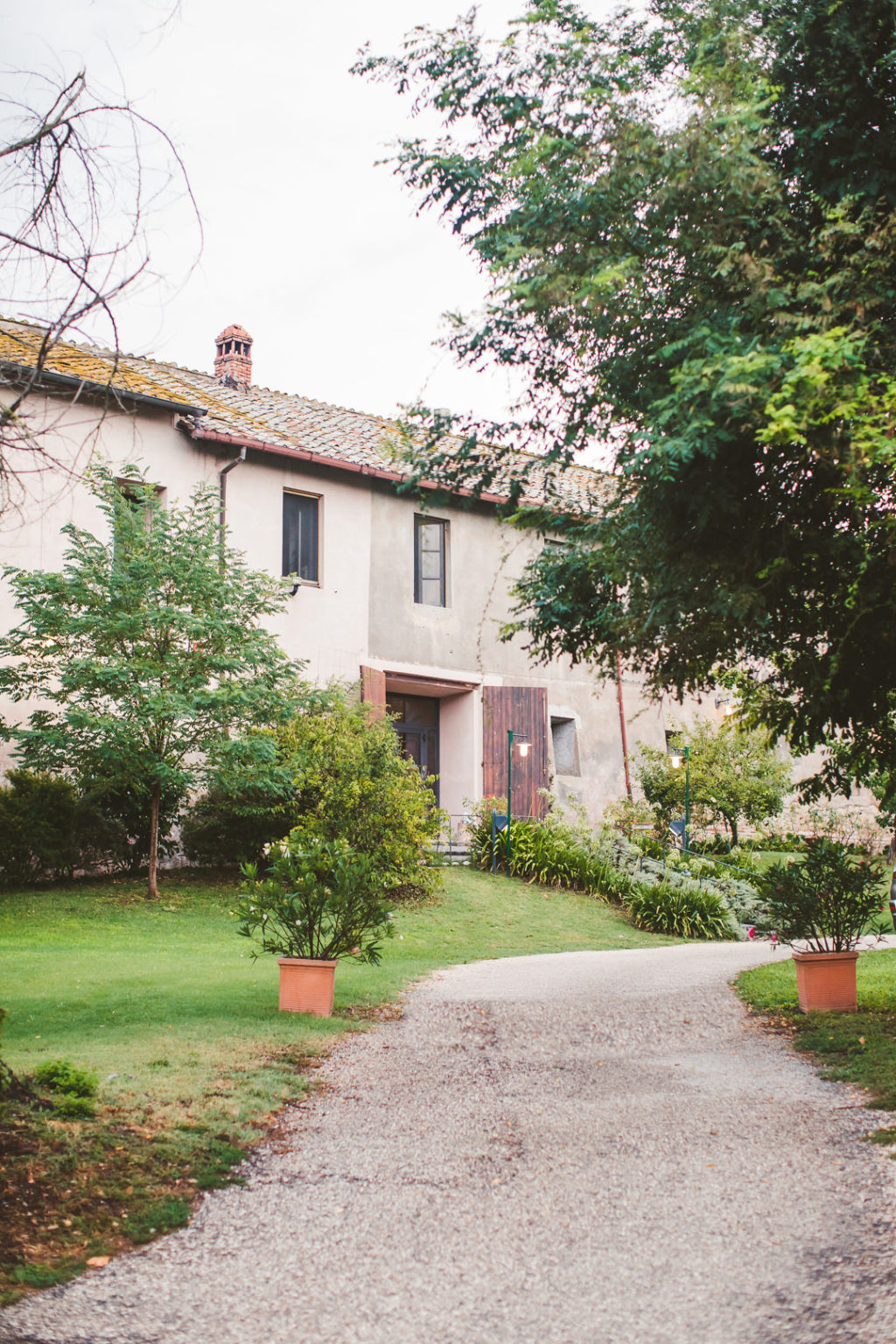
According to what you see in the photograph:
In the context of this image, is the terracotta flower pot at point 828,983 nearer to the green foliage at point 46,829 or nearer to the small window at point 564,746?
the green foliage at point 46,829

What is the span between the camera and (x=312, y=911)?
7.70 meters

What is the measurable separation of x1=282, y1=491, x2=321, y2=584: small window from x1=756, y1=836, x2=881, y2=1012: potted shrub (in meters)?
11.5

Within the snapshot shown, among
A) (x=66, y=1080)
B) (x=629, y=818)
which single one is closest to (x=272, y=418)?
(x=629, y=818)

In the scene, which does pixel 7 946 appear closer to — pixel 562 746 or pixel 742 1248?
pixel 742 1248

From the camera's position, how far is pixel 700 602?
6.28m

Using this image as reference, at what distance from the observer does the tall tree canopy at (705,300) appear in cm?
571

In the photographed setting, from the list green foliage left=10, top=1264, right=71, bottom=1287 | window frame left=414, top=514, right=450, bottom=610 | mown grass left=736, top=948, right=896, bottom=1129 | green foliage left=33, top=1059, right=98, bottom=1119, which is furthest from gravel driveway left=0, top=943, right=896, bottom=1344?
window frame left=414, top=514, right=450, bottom=610

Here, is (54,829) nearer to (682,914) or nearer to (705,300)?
(682,914)

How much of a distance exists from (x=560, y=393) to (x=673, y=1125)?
14.3 ft

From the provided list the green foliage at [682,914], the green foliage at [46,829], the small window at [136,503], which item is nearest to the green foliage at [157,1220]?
the green foliage at [46,829]

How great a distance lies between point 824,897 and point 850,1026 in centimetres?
100

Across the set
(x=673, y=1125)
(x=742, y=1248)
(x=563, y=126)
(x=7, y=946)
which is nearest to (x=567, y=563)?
(x=563, y=126)

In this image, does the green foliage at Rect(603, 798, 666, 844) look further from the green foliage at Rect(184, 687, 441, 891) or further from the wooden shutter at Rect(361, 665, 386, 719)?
the green foliage at Rect(184, 687, 441, 891)

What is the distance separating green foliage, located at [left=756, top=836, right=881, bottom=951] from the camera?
8227mm
